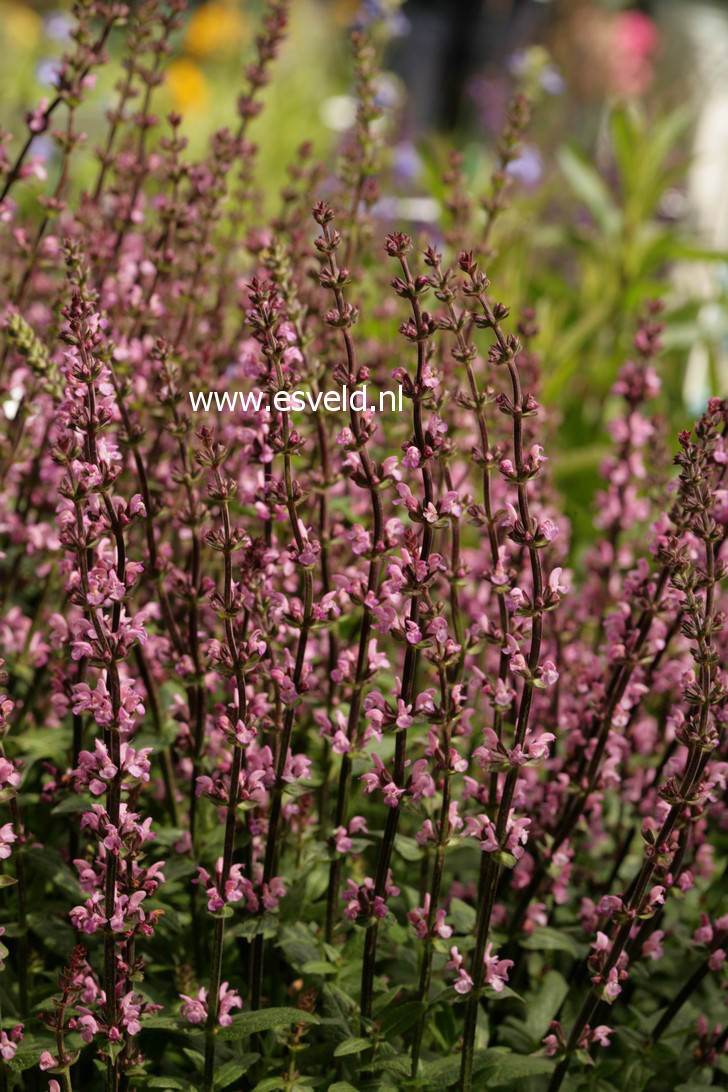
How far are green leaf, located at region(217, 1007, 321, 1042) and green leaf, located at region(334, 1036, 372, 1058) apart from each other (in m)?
0.05

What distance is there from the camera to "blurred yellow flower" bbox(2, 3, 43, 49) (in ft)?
39.4

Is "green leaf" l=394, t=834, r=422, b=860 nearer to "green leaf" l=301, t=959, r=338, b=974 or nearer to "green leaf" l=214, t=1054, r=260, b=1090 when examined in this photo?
"green leaf" l=301, t=959, r=338, b=974

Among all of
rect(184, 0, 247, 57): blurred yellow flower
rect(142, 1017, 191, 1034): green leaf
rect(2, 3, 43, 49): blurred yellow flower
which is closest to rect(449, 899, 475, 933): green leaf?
rect(142, 1017, 191, 1034): green leaf

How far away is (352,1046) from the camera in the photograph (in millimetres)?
1738

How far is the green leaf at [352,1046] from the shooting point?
172 centimetres

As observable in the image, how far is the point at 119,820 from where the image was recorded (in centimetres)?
165

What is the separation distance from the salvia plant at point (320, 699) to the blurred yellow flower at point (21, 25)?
930 cm

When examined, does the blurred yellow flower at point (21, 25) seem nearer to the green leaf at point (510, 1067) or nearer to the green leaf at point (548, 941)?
the green leaf at point (548, 941)

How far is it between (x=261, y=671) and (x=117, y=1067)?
0.61 m

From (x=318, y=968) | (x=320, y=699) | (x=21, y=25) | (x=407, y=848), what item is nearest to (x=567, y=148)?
(x=320, y=699)

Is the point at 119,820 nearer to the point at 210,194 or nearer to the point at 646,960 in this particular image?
the point at 646,960

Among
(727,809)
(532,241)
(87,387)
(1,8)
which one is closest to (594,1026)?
(727,809)

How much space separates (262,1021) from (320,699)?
67 centimetres

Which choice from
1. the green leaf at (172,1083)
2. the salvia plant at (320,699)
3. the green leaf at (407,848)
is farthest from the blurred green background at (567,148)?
the green leaf at (172,1083)
